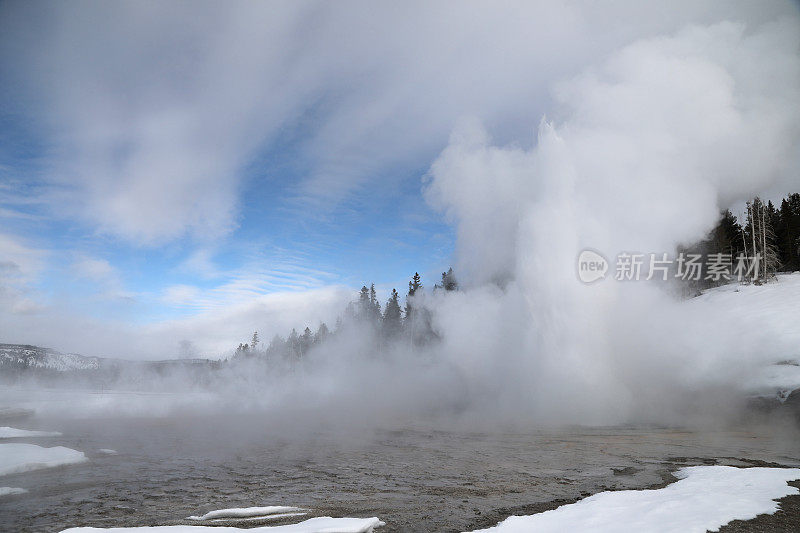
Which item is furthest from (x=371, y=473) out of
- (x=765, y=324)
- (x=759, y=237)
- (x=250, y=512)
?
(x=759, y=237)

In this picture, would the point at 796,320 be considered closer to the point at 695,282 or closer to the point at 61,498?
the point at 695,282

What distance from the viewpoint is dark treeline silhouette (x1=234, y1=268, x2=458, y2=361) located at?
Result: 236 ft

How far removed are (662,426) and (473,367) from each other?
19210 mm

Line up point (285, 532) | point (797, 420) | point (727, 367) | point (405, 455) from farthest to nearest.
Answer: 1. point (727, 367)
2. point (797, 420)
3. point (405, 455)
4. point (285, 532)

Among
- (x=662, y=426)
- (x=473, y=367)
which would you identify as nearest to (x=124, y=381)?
(x=473, y=367)

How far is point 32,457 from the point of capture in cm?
1530

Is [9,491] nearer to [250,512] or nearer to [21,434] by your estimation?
[250,512]

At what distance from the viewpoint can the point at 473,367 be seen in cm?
3988

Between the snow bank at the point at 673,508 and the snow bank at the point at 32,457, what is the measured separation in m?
14.9

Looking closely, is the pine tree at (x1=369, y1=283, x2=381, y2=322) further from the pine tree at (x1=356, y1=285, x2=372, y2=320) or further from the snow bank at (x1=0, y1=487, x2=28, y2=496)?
the snow bank at (x1=0, y1=487, x2=28, y2=496)

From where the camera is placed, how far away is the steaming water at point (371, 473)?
9.00 m

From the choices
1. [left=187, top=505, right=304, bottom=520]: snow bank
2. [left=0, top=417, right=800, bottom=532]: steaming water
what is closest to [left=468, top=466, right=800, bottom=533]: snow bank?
[left=0, top=417, right=800, bottom=532]: steaming water

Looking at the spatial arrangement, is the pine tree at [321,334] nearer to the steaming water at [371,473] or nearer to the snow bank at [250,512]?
the steaming water at [371,473]

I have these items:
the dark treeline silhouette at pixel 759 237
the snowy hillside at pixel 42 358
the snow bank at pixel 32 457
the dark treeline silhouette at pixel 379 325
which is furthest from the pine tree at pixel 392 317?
the snowy hillside at pixel 42 358
